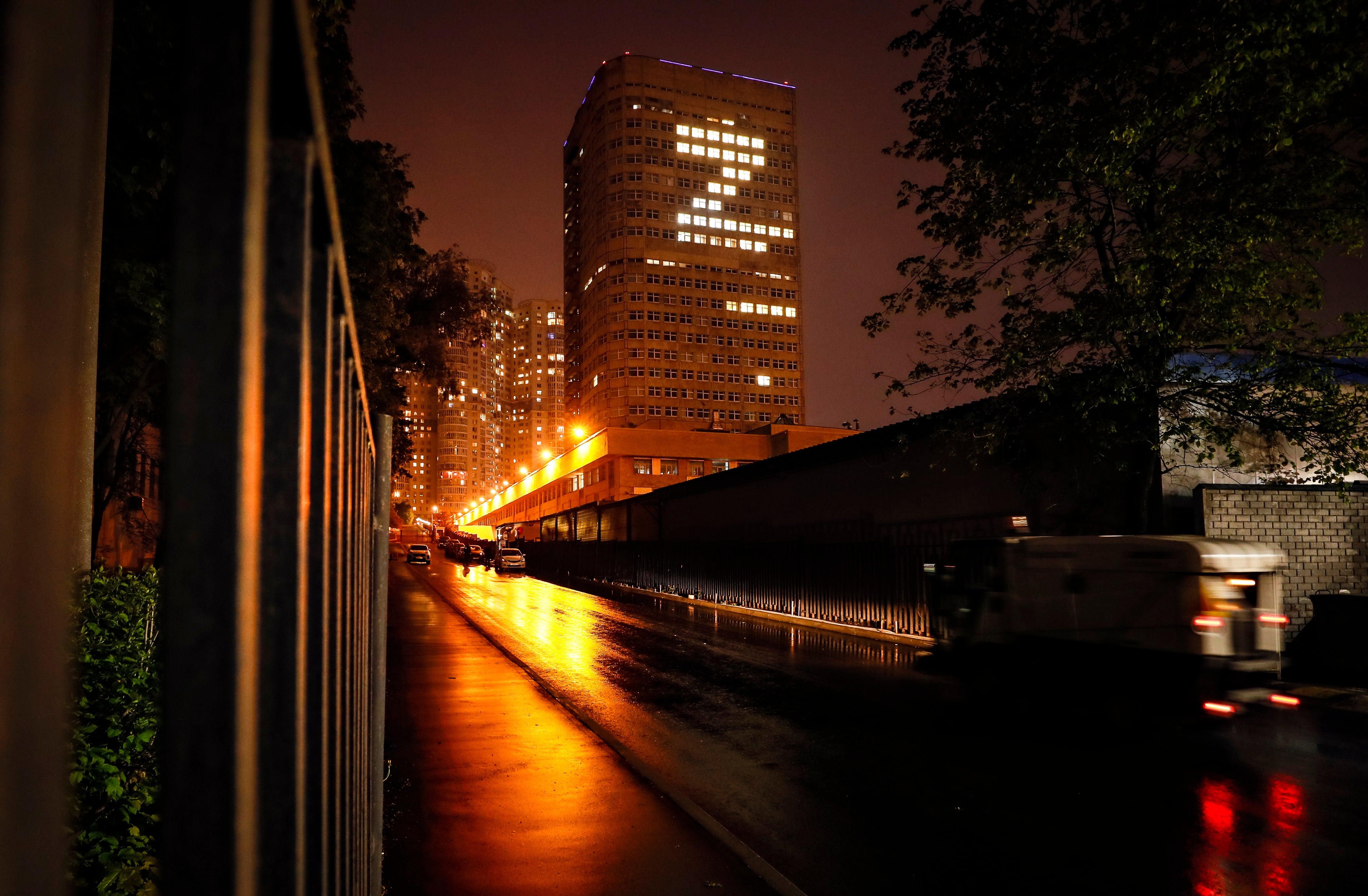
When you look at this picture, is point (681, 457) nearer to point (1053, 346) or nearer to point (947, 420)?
point (947, 420)

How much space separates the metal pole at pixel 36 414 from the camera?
54cm

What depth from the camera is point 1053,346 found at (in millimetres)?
14430

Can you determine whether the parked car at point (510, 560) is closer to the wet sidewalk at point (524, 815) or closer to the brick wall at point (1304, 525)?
the wet sidewalk at point (524, 815)

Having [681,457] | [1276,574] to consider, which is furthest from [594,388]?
[1276,574]

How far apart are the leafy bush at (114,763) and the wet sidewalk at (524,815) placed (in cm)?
173

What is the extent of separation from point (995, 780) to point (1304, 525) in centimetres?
1130

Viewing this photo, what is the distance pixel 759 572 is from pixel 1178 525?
1363cm

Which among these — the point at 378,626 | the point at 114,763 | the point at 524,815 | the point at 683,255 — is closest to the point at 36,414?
the point at 378,626

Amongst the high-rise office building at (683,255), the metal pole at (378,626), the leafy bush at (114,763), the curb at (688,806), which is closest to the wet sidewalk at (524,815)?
the curb at (688,806)

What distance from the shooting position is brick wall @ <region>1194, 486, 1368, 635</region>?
14.9 metres

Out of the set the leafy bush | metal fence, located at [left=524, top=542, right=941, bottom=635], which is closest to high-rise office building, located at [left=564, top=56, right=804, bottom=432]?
metal fence, located at [left=524, top=542, right=941, bottom=635]

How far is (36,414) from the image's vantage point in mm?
562

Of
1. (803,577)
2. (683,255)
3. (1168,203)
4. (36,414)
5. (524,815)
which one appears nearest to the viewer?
(36,414)

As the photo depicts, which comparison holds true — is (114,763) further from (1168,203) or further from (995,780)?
(1168,203)
